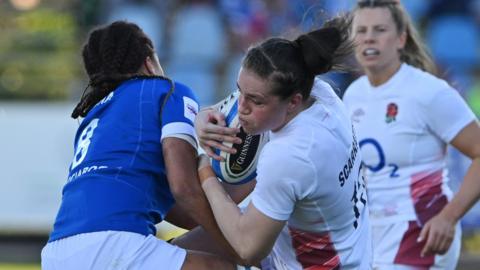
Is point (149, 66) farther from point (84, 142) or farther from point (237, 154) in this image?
point (237, 154)

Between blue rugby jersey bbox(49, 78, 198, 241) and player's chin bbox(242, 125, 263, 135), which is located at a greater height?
player's chin bbox(242, 125, 263, 135)

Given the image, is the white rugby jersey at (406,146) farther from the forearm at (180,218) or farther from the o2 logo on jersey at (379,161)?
the forearm at (180,218)

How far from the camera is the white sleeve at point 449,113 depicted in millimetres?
5273

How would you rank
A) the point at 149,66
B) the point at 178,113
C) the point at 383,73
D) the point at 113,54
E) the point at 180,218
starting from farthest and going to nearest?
the point at 383,73
the point at 180,218
the point at 149,66
the point at 113,54
the point at 178,113

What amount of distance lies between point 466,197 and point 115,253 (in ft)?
6.23

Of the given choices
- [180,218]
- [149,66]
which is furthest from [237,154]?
[180,218]

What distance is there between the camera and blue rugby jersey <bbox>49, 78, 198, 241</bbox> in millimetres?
4223

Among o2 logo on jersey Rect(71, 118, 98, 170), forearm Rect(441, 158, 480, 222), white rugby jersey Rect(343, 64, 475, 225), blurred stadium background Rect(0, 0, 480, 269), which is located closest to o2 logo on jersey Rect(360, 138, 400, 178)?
white rugby jersey Rect(343, 64, 475, 225)

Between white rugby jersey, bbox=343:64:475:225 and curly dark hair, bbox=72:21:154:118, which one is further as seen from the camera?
white rugby jersey, bbox=343:64:475:225

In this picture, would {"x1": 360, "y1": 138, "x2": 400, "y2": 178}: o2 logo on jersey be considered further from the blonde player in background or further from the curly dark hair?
the curly dark hair

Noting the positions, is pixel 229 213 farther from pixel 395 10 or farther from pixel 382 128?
pixel 395 10

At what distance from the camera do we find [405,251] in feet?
17.8

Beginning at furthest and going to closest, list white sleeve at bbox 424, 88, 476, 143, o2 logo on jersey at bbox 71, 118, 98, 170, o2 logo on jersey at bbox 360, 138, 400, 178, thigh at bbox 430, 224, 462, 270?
o2 logo on jersey at bbox 360, 138, 400, 178
thigh at bbox 430, 224, 462, 270
white sleeve at bbox 424, 88, 476, 143
o2 logo on jersey at bbox 71, 118, 98, 170

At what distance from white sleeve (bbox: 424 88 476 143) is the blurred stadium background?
541 centimetres
